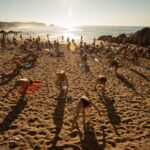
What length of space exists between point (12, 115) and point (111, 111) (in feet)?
12.9

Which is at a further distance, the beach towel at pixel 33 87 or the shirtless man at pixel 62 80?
the shirtless man at pixel 62 80

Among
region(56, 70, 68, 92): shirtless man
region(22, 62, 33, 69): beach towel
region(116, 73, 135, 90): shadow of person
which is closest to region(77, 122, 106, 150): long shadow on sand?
region(56, 70, 68, 92): shirtless man

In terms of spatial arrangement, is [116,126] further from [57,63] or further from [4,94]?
[57,63]

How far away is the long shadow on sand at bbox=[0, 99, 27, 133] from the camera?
8.03m

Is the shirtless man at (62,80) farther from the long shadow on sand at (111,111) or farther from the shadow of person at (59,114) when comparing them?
the long shadow on sand at (111,111)

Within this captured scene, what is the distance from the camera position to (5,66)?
18203 mm

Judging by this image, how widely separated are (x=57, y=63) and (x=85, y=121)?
481 inches

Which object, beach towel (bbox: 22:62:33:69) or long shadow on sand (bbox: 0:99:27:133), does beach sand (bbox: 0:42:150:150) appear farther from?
beach towel (bbox: 22:62:33:69)

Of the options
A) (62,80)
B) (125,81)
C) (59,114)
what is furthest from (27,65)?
(59,114)

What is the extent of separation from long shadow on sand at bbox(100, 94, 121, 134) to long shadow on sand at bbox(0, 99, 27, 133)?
140 inches

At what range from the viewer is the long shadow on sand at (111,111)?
340 inches

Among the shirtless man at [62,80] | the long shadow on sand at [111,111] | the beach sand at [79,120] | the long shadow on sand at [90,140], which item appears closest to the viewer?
the long shadow on sand at [90,140]

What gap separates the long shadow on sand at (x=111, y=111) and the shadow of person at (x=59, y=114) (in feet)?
6.03

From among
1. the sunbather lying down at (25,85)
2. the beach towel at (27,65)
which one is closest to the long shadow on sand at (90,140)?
the sunbather lying down at (25,85)
